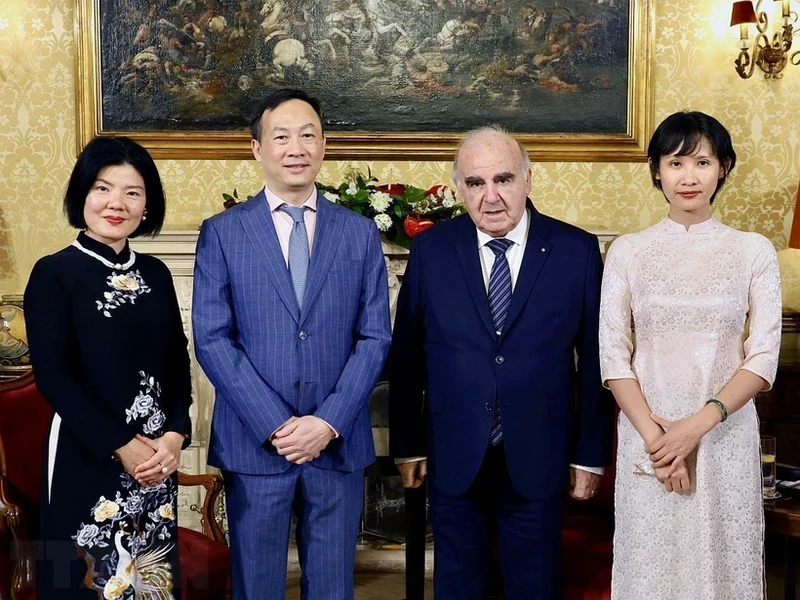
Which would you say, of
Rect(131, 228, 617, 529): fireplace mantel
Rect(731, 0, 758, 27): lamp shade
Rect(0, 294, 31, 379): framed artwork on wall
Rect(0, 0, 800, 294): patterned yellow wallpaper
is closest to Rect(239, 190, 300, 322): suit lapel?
Rect(131, 228, 617, 529): fireplace mantel

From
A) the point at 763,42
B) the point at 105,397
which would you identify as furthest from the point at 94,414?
the point at 763,42

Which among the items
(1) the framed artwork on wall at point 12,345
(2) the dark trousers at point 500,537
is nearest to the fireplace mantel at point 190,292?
(1) the framed artwork on wall at point 12,345

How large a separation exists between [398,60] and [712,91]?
5.10ft

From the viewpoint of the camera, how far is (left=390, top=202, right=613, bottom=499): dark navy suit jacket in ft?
7.81

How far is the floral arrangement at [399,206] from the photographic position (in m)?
3.56

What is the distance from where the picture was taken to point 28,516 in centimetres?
258

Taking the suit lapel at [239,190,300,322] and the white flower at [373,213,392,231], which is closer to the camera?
the suit lapel at [239,190,300,322]

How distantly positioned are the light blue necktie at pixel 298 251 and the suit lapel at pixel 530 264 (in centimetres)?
55

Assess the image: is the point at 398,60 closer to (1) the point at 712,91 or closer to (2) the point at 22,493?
(1) the point at 712,91

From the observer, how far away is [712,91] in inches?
175

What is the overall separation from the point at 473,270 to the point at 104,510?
1.11 m

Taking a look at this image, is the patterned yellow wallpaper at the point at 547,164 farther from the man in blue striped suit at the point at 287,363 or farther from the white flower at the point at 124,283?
the white flower at the point at 124,283

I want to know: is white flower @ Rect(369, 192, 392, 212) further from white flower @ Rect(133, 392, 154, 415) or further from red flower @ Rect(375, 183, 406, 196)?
white flower @ Rect(133, 392, 154, 415)

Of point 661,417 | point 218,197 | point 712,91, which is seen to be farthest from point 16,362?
point 712,91
